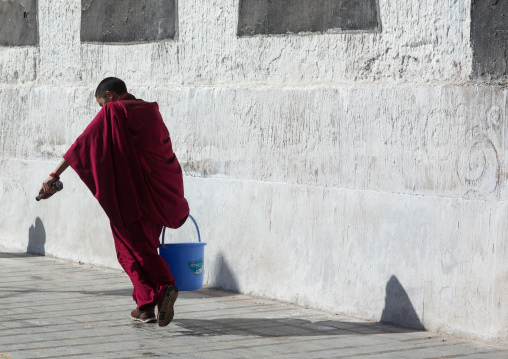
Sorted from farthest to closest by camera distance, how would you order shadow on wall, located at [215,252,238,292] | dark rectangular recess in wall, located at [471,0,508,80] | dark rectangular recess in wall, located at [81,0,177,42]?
dark rectangular recess in wall, located at [81,0,177,42]
shadow on wall, located at [215,252,238,292]
dark rectangular recess in wall, located at [471,0,508,80]

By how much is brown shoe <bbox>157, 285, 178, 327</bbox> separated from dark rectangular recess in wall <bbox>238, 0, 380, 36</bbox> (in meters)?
2.15

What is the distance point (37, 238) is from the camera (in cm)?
930

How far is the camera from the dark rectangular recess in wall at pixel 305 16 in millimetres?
6293

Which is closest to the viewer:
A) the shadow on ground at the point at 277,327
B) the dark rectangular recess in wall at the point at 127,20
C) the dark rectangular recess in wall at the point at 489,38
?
the dark rectangular recess in wall at the point at 489,38

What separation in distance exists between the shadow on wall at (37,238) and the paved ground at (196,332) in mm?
1875

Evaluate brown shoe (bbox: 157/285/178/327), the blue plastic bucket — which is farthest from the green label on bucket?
brown shoe (bbox: 157/285/178/327)

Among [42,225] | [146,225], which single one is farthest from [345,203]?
[42,225]

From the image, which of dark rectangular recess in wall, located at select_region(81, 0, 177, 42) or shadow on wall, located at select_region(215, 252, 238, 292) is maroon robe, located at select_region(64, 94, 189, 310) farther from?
dark rectangular recess in wall, located at select_region(81, 0, 177, 42)

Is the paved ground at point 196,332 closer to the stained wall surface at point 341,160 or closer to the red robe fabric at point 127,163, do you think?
the stained wall surface at point 341,160

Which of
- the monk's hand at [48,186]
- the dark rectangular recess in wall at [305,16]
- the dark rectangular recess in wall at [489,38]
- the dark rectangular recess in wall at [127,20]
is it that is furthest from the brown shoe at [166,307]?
the dark rectangular recess in wall at [127,20]

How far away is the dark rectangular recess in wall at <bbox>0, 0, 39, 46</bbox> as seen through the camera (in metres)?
9.55

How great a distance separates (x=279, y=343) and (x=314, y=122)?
5.86 ft

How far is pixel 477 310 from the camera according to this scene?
5496 millimetres

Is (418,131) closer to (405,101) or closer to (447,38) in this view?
(405,101)
